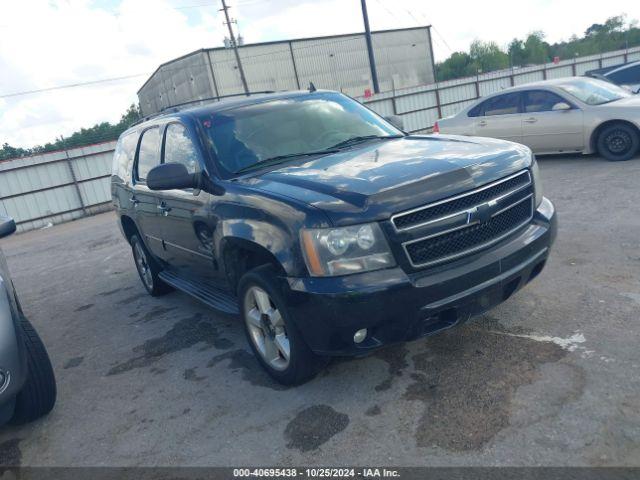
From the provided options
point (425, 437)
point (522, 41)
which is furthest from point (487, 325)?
point (522, 41)

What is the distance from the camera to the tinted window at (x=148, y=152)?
502 cm

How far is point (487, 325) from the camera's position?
3936 mm

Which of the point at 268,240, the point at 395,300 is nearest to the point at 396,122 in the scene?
the point at 268,240

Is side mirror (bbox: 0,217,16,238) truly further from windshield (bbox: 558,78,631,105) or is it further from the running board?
windshield (bbox: 558,78,631,105)

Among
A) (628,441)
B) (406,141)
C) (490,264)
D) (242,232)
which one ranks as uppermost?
(406,141)

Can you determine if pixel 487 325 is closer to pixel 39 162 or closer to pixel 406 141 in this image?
pixel 406 141

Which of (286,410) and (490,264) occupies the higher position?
(490,264)

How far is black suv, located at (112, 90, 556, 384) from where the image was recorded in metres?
2.94

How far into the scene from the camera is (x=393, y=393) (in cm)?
327

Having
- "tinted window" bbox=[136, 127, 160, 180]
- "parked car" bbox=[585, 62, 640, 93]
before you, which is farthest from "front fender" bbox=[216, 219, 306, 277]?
"parked car" bbox=[585, 62, 640, 93]

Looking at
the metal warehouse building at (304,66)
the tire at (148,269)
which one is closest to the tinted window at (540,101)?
the tire at (148,269)

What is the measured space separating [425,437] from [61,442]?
7.46 feet

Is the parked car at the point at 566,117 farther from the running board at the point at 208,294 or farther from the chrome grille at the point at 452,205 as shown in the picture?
the running board at the point at 208,294

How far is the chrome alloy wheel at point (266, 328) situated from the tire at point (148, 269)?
8.23 feet
